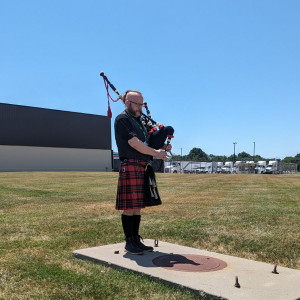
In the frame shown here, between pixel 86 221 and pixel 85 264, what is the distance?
2.88 m

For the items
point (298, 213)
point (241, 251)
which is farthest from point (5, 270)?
point (298, 213)

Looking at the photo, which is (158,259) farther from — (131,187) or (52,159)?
(52,159)

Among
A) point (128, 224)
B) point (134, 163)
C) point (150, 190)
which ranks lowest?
point (128, 224)

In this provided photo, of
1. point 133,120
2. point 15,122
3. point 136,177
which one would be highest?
point 15,122

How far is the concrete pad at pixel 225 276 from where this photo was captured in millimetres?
2912

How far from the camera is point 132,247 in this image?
424 centimetres

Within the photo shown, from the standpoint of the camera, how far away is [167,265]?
3.73 meters

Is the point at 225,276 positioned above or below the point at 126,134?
below

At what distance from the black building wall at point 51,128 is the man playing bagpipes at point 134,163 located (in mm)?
49259

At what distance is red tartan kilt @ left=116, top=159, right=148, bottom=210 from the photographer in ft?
13.8

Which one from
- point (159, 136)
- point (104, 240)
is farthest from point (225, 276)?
point (104, 240)

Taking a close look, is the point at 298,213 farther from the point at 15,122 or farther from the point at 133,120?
the point at 15,122

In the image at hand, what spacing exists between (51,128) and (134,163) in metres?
52.8

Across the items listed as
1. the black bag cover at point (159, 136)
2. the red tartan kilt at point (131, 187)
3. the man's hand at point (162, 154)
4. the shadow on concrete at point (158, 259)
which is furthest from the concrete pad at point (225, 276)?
the black bag cover at point (159, 136)
